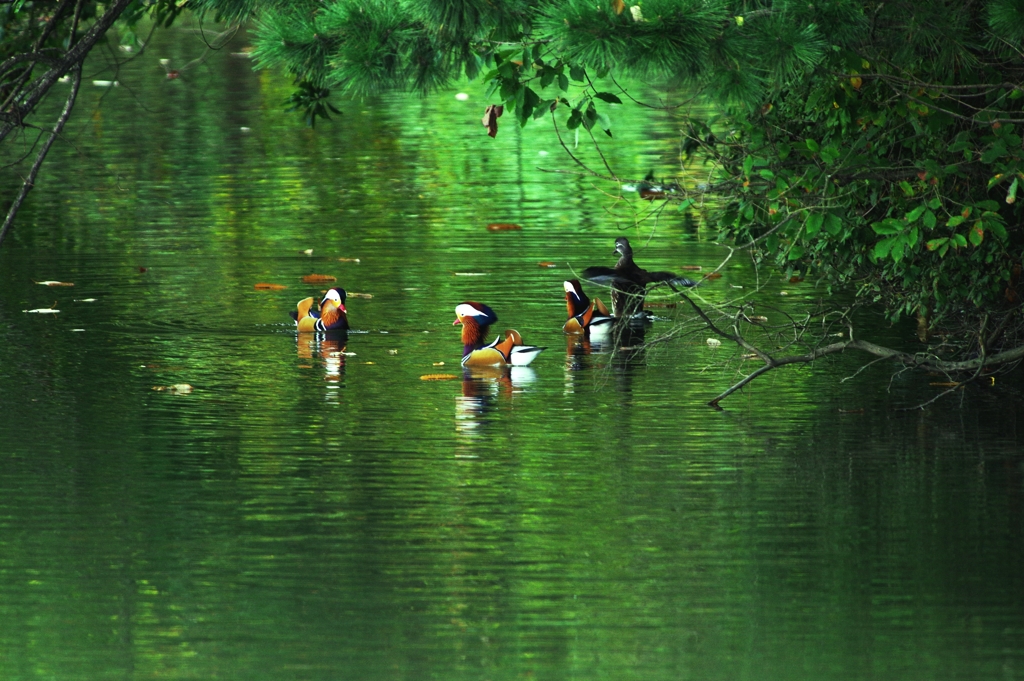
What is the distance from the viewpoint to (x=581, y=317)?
12.8 m

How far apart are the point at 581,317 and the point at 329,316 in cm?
188

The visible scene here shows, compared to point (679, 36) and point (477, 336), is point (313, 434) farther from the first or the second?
point (679, 36)

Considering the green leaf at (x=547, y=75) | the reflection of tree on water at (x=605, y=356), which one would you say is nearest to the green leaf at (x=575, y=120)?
the green leaf at (x=547, y=75)

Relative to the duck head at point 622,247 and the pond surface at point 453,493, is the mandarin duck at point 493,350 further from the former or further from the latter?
the duck head at point 622,247

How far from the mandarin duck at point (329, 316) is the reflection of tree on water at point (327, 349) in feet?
0.19

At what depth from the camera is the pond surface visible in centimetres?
634

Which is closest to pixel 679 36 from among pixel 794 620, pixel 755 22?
pixel 755 22

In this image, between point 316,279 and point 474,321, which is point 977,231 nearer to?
point 474,321

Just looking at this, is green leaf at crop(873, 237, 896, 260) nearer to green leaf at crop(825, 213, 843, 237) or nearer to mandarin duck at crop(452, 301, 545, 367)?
green leaf at crop(825, 213, 843, 237)

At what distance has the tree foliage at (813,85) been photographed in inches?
282

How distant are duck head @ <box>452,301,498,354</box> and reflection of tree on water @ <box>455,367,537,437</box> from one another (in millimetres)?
384

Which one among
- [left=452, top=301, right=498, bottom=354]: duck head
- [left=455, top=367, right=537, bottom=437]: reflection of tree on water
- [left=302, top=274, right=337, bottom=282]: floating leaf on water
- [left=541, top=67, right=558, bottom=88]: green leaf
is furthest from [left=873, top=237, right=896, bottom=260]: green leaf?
[left=302, top=274, right=337, bottom=282]: floating leaf on water

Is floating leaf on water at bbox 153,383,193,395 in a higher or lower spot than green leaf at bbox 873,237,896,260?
lower

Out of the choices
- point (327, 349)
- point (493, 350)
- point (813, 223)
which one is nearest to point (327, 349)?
point (327, 349)
